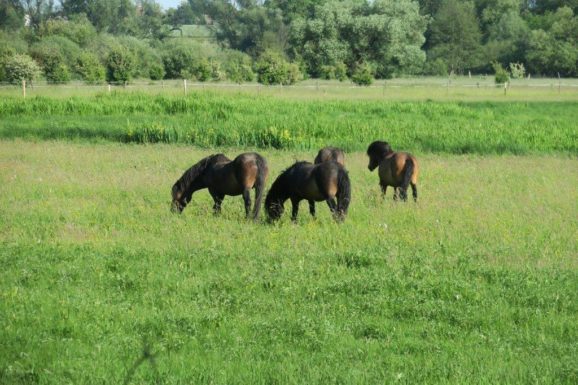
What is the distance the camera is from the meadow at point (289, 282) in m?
6.45

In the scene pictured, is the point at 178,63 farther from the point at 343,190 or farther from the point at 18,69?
the point at 343,190

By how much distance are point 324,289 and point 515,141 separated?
54.5 feet

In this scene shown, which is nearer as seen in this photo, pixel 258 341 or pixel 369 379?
pixel 369 379

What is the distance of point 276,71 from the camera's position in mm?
60719

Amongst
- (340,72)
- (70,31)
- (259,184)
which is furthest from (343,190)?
(70,31)

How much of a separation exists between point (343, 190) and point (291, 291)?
149 inches

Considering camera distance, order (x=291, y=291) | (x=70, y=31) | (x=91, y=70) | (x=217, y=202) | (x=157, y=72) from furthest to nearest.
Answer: (x=70, y=31), (x=157, y=72), (x=91, y=70), (x=217, y=202), (x=291, y=291)

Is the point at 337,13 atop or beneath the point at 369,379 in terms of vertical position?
atop

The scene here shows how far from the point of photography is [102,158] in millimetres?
21078

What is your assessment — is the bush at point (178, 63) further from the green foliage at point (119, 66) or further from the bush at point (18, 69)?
the bush at point (18, 69)

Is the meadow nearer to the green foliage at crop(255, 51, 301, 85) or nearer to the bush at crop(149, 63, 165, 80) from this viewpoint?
the green foliage at crop(255, 51, 301, 85)

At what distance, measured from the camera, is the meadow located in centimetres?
645

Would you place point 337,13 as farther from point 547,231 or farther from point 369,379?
point 369,379

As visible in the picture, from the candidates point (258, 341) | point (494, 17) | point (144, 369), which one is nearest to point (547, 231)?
point (258, 341)
